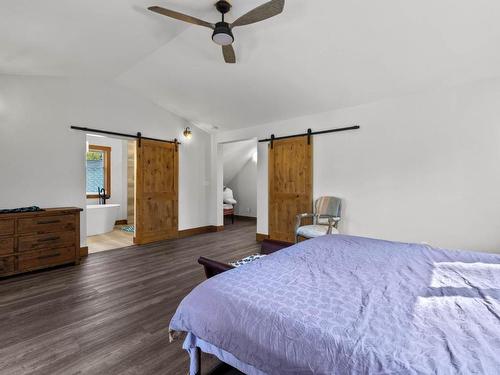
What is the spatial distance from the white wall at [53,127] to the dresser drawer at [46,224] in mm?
511

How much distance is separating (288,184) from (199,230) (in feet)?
8.03

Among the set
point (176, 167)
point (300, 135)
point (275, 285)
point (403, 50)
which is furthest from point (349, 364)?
point (176, 167)

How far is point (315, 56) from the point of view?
3.07 meters

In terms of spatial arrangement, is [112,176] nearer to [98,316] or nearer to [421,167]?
[98,316]

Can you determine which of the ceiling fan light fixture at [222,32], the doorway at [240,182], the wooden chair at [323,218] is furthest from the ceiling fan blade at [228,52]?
the doorway at [240,182]

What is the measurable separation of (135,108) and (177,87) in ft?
3.55

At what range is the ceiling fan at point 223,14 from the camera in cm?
205

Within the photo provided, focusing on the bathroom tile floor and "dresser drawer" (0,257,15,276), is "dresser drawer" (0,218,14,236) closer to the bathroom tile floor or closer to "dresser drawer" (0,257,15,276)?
"dresser drawer" (0,257,15,276)

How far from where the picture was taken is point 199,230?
5.92 m

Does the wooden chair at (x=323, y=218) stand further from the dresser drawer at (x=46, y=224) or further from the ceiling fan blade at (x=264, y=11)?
the dresser drawer at (x=46, y=224)

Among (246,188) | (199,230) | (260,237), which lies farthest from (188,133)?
(246,188)

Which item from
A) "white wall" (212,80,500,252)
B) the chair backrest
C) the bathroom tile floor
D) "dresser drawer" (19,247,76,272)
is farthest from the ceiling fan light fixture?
the bathroom tile floor

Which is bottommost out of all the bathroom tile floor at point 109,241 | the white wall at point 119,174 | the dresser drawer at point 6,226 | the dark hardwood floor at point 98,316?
the dark hardwood floor at point 98,316

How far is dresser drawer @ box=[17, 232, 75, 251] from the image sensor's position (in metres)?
3.21
